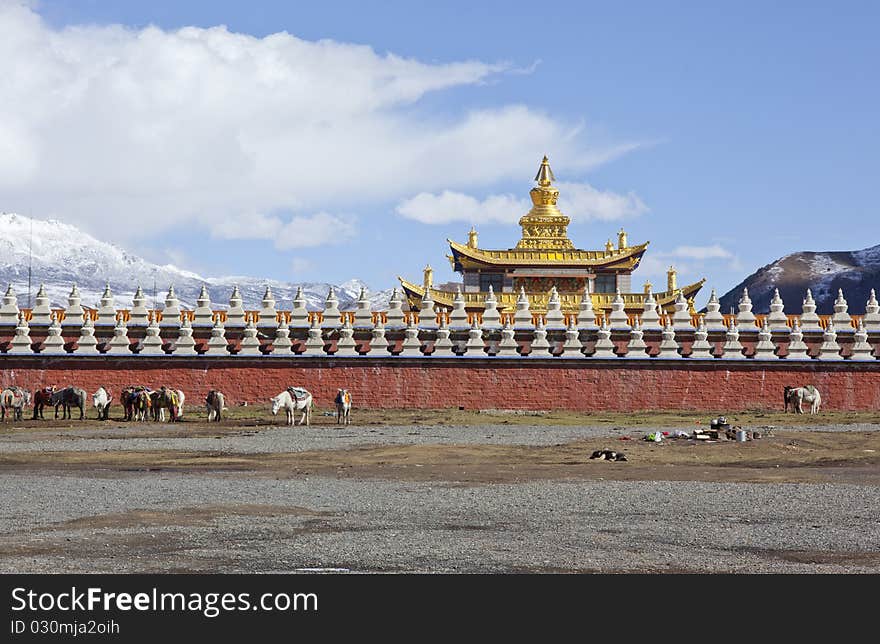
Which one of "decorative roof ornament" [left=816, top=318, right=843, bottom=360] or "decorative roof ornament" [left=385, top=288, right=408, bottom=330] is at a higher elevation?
"decorative roof ornament" [left=385, top=288, right=408, bottom=330]

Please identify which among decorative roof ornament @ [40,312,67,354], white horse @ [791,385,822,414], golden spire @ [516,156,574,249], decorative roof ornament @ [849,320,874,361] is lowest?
white horse @ [791,385,822,414]

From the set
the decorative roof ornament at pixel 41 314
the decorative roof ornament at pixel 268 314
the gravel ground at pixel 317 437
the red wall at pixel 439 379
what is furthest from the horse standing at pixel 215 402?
the decorative roof ornament at pixel 41 314

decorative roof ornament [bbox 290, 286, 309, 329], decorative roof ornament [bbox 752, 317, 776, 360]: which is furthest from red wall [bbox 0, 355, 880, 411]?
decorative roof ornament [bbox 290, 286, 309, 329]

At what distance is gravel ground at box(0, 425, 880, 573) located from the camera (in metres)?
14.2

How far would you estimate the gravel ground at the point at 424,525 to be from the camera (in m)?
14.2

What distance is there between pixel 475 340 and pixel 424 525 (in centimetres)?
2503

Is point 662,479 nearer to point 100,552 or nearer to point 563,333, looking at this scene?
point 100,552

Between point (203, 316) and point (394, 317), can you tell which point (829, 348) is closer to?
point (394, 317)

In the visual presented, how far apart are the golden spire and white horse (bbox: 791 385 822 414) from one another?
64.5 feet

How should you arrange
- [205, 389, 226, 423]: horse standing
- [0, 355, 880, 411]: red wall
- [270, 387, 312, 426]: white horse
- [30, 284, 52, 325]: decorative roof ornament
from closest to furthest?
1. [270, 387, 312, 426]: white horse
2. [205, 389, 226, 423]: horse standing
3. [0, 355, 880, 411]: red wall
4. [30, 284, 52, 325]: decorative roof ornament

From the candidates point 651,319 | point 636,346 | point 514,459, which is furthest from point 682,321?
point 514,459

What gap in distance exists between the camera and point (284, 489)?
68.8 ft

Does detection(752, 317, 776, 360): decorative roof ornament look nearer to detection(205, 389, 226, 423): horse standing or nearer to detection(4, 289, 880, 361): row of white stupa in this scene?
detection(4, 289, 880, 361): row of white stupa

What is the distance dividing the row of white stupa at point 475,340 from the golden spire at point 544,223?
16.0 m
